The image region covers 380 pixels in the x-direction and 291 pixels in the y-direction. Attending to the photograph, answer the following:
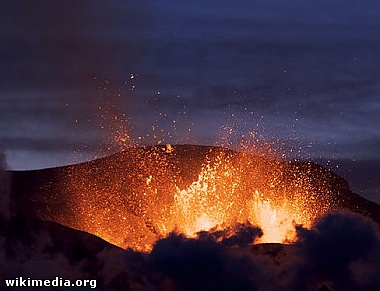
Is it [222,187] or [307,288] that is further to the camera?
[222,187]

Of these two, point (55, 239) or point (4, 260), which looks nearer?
point (4, 260)

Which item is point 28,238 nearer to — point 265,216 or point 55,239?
point 55,239

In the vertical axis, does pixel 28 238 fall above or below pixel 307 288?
above

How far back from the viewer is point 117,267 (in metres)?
171

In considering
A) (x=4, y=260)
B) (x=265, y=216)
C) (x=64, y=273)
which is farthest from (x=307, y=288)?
(x=4, y=260)

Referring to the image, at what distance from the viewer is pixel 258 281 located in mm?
175250

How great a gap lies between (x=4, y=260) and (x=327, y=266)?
204ft

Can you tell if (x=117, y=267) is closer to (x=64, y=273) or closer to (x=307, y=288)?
(x=64, y=273)

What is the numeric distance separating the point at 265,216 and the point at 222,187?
12553mm

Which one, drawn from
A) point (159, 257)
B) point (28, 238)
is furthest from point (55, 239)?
point (159, 257)

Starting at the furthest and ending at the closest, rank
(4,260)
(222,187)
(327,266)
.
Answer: (222,187), (327,266), (4,260)

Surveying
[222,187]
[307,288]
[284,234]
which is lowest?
[307,288]

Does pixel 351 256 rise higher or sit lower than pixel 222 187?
lower

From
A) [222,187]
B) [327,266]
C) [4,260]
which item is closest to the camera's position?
[4,260]
